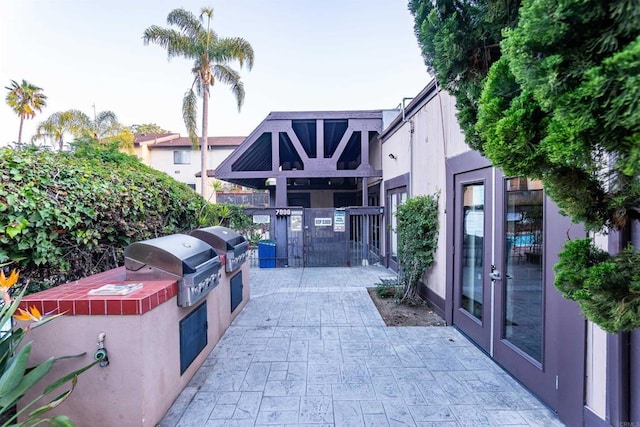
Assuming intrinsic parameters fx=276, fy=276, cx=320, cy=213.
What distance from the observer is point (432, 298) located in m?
5.20

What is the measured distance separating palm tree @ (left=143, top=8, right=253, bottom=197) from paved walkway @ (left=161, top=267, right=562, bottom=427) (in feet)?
39.1

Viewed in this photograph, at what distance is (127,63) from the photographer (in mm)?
12969

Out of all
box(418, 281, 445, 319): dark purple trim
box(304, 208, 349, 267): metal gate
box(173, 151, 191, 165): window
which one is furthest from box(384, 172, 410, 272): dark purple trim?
box(173, 151, 191, 165): window

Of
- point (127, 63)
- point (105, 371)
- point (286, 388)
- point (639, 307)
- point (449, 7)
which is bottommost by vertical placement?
point (286, 388)

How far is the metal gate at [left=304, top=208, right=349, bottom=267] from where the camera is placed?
9.14 m

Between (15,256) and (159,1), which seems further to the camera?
(159,1)

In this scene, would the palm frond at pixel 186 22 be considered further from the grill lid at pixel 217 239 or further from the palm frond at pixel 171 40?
the grill lid at pixel 217 239

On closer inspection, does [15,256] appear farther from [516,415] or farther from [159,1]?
[159,1]

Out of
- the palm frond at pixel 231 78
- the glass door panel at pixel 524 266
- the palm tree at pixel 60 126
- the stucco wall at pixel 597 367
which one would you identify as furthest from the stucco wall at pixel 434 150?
the palm tree at pixel 60 126

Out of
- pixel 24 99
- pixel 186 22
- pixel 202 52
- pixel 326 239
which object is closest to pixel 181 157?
pixel 24 99

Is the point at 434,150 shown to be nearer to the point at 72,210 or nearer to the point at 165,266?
the point at 165,266

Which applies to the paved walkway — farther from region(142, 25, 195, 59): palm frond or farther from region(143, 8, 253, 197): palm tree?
region(142, 25, 195, 59): palm frond

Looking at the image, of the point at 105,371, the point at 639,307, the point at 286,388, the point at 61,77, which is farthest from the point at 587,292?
the point at 61,77

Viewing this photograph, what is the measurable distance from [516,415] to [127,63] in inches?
689
